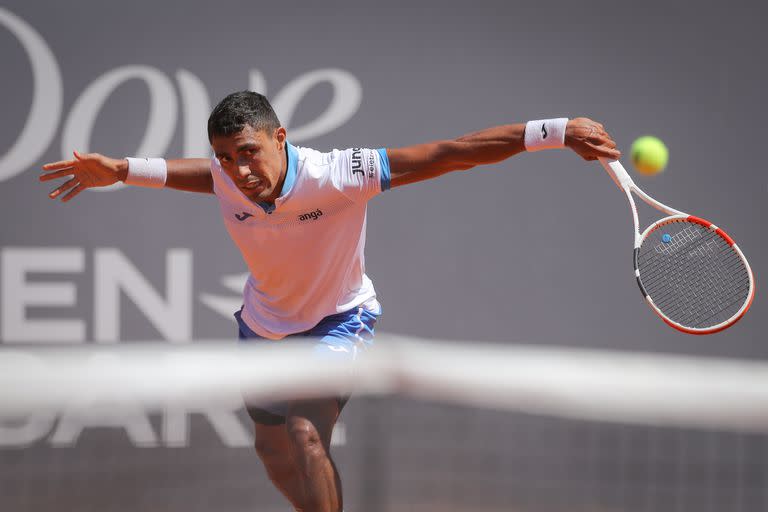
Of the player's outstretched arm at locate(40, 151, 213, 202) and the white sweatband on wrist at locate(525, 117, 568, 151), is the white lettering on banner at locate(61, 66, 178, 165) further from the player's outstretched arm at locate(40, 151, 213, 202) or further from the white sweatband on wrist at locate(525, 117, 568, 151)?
the white sweatband on wrist at locate(525, 117, 568, 151)

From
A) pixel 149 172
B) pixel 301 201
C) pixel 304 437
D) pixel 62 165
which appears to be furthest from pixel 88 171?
pixel 304 437

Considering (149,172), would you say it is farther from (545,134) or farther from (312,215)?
(545,134)

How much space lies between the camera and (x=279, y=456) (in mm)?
3154

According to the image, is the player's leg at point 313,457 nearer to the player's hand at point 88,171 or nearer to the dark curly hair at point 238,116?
the dark curly hair at point 238,116

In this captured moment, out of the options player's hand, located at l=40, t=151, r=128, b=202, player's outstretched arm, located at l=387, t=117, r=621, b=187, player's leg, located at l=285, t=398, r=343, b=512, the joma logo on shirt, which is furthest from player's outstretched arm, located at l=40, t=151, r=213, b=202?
player's leg, located at l=285, t=398, r=343, b=512

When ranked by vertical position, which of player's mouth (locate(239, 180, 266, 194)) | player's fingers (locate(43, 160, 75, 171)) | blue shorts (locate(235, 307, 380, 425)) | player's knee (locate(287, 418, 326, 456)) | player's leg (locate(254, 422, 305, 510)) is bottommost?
player's leg (locate(254, 422, 305, 510))

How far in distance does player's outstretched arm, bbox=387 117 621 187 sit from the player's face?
0.35 meters

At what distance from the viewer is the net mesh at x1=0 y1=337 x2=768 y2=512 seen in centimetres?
197

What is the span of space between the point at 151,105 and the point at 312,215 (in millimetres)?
2146

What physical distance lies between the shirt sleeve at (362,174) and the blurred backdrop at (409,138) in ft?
6.11

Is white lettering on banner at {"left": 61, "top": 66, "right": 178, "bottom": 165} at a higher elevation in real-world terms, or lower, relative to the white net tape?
higher

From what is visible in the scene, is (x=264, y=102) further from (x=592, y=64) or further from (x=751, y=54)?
(x=751, y=54)

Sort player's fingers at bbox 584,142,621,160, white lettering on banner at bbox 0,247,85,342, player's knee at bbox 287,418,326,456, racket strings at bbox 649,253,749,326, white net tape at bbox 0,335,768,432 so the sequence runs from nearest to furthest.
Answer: white net tape at bbox 0,335,768,432, player's knee at bbox 287,418,326,456, player's fingers at bbox 584,142,621,160, racket strings at bbox 649,253,749,326, white lettering on banner at bbox 0,247,85,342

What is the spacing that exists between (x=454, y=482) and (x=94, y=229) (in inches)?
116
